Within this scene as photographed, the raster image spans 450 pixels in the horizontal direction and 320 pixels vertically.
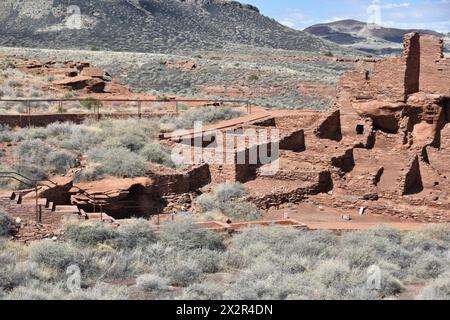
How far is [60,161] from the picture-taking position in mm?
15828

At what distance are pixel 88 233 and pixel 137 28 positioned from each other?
188 ft

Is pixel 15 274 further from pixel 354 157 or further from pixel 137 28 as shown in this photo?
pixel 137 28

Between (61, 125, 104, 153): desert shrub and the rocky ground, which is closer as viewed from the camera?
(61, 125, 104, 153): desert shrub

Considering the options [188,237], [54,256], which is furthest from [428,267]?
[54,256]

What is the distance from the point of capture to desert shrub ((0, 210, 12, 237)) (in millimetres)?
10906

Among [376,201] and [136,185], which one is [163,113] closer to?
[136,185]

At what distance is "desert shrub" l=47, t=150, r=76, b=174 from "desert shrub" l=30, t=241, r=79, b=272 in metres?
5.86

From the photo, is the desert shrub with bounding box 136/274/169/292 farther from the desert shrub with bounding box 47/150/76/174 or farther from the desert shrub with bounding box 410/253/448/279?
the desert shrub with bounding box 47/150/76/174

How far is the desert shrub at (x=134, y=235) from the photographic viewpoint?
424 inches

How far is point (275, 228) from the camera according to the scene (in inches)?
462

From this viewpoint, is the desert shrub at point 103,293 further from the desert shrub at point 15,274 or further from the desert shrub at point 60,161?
the desert shrub at point 60,161

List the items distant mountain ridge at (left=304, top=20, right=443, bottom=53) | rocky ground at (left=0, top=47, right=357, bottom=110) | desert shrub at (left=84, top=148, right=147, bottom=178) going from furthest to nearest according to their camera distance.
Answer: distant mountain ridge at (left=304, top=20, right=443, bottom=53) < rocky ground at (left=0, top=47, right=357, bottom=110) < desert shrub at (left=84, top=148, right=147, bottom=178)

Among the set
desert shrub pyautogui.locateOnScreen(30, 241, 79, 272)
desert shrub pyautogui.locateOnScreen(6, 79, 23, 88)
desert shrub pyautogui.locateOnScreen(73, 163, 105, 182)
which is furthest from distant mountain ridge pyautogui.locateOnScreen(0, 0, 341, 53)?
desert shrub pyautogui.locateOnScreen(30, 241, 79, 272)

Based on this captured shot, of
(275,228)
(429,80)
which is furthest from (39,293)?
(429,80)
